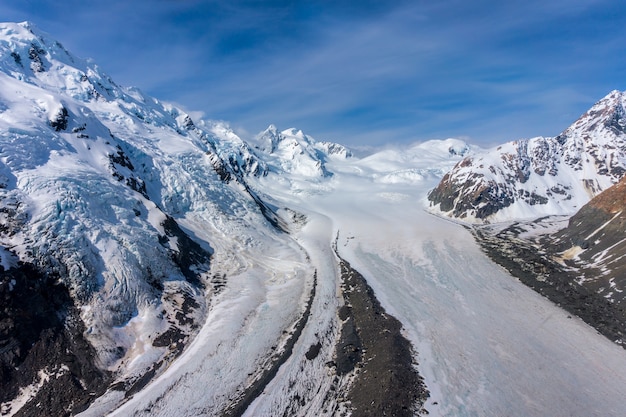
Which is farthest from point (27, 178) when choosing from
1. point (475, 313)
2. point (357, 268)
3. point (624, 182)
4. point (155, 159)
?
point (624, 182)

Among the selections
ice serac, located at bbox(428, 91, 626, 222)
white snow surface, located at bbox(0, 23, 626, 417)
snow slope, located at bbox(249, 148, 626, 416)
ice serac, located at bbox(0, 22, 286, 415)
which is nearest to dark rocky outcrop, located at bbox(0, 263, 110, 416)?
ice serac, located at bbox(0, 22, 286, 415)

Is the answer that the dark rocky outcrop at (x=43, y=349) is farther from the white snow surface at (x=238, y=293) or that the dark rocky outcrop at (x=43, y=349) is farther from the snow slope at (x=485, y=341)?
the snow slope at (x=485, y=341)

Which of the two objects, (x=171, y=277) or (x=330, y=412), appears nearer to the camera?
(x=330, y=412)

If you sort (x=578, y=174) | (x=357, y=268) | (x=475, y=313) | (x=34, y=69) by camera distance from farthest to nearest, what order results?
(x=578, y=174)
(x=34, y=69)
(x=357, y=268)
(x=475, y=313)

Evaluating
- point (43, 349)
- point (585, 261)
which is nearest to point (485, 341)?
point (585, 261)

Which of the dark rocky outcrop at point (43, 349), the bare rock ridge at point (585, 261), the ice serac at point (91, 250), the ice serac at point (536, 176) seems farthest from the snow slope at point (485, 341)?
the ice serac at point (536, 176)

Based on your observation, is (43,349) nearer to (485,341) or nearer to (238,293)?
(238,293)

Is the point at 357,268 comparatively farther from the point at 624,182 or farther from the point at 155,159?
the point at 624,182
